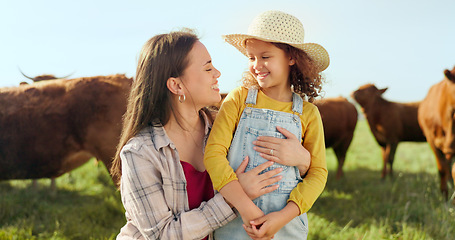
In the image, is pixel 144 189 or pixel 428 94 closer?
pixel 144 189

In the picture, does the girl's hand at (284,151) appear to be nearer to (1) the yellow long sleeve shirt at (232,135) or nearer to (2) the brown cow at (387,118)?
(1) the yellow long sleeve shirt at (232,135)

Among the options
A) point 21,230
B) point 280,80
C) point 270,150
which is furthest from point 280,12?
point 21,230

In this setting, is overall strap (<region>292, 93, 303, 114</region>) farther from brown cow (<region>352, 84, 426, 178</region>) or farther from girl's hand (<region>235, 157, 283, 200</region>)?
brown cow (<region>352, 84, 426, 178</region>)

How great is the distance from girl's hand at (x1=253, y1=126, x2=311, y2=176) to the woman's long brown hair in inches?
21.7

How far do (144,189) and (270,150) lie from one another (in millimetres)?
662

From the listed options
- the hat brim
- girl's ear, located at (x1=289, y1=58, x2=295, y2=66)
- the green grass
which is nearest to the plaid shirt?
the hat brim

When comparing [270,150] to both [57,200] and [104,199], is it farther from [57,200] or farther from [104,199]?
[57,200]


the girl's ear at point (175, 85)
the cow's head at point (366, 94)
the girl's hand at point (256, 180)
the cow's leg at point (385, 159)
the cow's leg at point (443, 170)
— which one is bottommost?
the cow's leg at point (385, 159)

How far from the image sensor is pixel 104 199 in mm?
5234

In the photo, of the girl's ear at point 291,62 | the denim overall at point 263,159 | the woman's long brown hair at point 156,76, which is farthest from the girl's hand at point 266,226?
the girl's ear at point 291,62

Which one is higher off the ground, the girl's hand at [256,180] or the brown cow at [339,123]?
the girl's hand at [256,180]

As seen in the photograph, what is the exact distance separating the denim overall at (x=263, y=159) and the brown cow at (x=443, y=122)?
13.5ft

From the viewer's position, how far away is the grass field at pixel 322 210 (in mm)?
3754

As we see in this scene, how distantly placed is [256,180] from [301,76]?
82 centimetres
